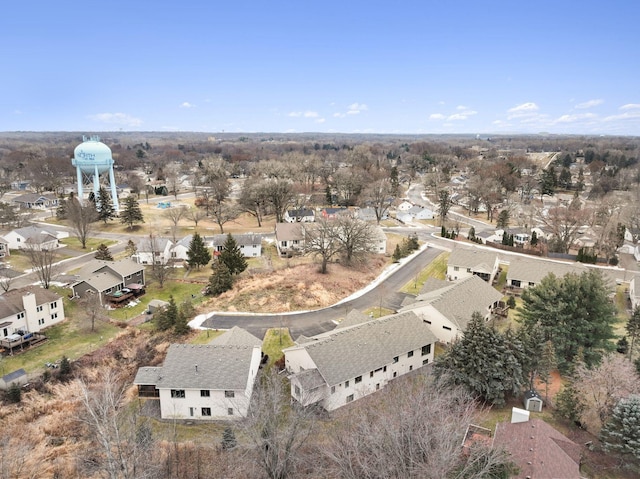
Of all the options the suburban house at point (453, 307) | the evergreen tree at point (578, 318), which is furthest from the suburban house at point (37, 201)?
the evergreen tree at point (578, 318)

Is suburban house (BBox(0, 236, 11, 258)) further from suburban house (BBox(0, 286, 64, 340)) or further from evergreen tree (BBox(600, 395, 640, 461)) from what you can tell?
evergreen tree (BBox(600, 395, 640, 461))

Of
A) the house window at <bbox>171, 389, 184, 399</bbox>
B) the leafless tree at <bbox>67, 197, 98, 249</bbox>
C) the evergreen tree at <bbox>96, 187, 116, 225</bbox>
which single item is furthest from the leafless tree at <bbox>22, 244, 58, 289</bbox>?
the house window at <bbox>171, 389, 184, 399</bbox>

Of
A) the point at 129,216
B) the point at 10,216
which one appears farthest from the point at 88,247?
the point at 10,216

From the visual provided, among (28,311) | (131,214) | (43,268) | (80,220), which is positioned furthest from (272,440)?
(131,214)

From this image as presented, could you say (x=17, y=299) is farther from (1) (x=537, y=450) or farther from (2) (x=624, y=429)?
(2) (x=624, y=429)

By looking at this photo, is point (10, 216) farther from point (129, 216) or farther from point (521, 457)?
point (521, 457)
